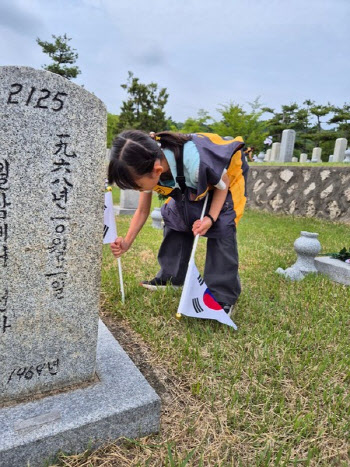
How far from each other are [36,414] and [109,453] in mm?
306

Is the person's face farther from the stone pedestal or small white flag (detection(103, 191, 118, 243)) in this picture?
the stone pedestal

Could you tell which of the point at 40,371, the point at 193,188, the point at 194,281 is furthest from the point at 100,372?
the point at 193,188

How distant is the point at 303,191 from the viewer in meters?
7.32

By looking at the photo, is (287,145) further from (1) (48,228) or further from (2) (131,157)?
(1) (48,228)

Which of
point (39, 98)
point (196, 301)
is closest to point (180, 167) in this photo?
point (196, 301)

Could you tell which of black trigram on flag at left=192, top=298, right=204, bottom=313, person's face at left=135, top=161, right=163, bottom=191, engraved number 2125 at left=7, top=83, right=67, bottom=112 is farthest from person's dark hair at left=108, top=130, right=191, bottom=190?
black trigram on flag at left=192, top=298, right=204, bottom=313

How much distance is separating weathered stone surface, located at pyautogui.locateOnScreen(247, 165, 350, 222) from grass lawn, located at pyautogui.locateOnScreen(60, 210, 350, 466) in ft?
13.4

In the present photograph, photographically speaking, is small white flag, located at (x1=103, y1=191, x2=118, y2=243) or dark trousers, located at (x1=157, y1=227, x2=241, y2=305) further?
small white flag, located at (x1=103, y1=191, x2=118, y2=243)

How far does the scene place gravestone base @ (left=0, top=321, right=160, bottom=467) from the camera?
3.96ft

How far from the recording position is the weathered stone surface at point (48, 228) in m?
1.23

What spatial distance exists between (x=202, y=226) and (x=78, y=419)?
3.70 ft

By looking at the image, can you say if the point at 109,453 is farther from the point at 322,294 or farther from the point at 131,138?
the point at 322,294

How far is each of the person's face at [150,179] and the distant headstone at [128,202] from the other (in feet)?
18.4

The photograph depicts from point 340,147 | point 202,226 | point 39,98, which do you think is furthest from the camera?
point 340,147
